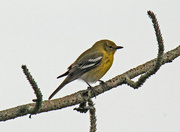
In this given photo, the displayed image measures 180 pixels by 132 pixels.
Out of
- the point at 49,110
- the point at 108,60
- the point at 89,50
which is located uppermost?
the point at 89,50

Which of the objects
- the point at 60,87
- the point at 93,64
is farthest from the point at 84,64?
the point at 60,87

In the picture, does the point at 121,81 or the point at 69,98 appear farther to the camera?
the point at 121,81

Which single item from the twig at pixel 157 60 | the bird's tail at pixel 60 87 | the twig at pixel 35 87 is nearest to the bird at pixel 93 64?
the bird's tail at pixel 60 87

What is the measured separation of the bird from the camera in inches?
320

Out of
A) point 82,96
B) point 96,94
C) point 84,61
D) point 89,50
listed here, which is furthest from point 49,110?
point 89,50

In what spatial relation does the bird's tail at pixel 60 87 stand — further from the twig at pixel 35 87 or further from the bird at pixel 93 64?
the twig at pixel 35 87

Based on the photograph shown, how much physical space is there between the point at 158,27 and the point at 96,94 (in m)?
2.20

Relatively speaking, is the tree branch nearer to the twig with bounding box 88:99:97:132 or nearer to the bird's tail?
the twig with bounding box 88:99:97:132

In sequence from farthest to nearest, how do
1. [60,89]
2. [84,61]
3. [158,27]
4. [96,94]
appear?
[84,61] → [60,89] → [96,94] → [158,27]

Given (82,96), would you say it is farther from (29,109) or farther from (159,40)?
(159,40)

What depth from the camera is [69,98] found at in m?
5.07

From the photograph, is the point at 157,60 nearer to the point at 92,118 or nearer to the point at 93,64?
the point at 92,118

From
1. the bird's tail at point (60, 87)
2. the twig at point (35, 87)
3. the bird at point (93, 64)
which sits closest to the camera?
the twig at point (35, 87)

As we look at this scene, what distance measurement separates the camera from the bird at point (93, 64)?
320 inches
